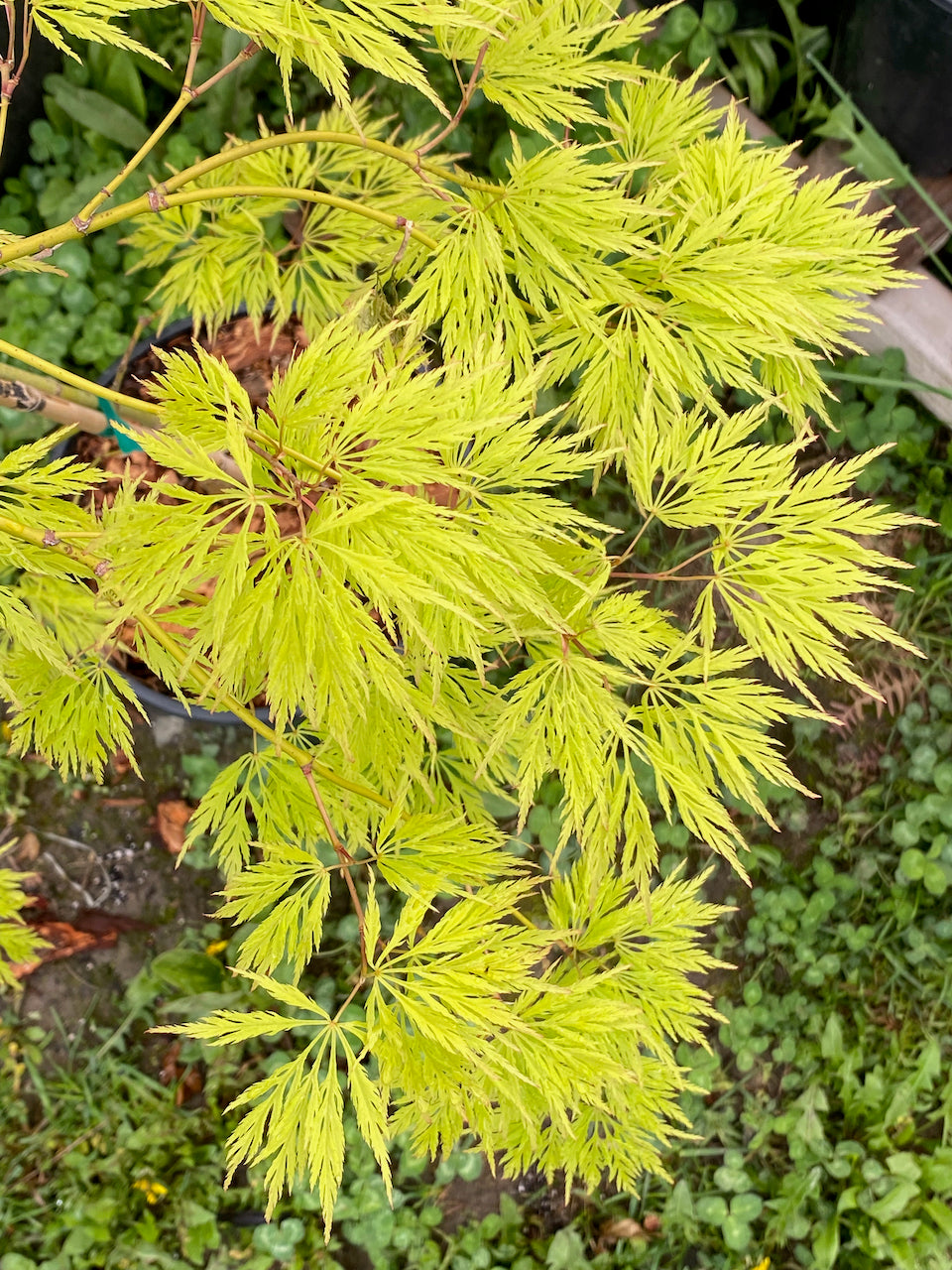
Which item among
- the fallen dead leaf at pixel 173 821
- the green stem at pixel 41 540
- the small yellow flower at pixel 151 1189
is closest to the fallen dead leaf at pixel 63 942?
the fallen dead leaf at pixel 173 821

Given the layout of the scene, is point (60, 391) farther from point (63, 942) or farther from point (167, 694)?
point (63, 942)

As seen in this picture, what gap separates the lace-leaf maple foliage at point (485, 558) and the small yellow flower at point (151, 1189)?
0.90 meters

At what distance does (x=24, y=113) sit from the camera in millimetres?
1605

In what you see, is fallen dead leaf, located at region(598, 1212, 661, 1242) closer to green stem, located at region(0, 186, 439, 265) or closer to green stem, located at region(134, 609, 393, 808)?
green stem, located at region(134, 609, 393, 808)

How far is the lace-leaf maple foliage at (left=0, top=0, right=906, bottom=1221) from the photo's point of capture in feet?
1.92

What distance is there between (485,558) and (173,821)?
1177 millimetres

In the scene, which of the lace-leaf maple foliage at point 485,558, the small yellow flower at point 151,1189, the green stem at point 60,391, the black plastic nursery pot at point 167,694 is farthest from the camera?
the small yellow flower at point 151,1189

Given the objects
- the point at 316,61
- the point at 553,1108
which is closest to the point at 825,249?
the point at 316,61

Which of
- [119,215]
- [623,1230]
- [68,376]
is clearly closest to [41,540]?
[68,376]

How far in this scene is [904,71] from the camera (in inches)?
54.9

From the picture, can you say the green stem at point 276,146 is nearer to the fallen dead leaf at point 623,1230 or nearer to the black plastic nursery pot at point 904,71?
the black plastic nursery pot at point 904,71

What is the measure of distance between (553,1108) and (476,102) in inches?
63.5

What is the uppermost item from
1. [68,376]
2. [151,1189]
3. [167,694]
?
[68,376]

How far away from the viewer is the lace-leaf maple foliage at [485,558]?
584 millimetres
